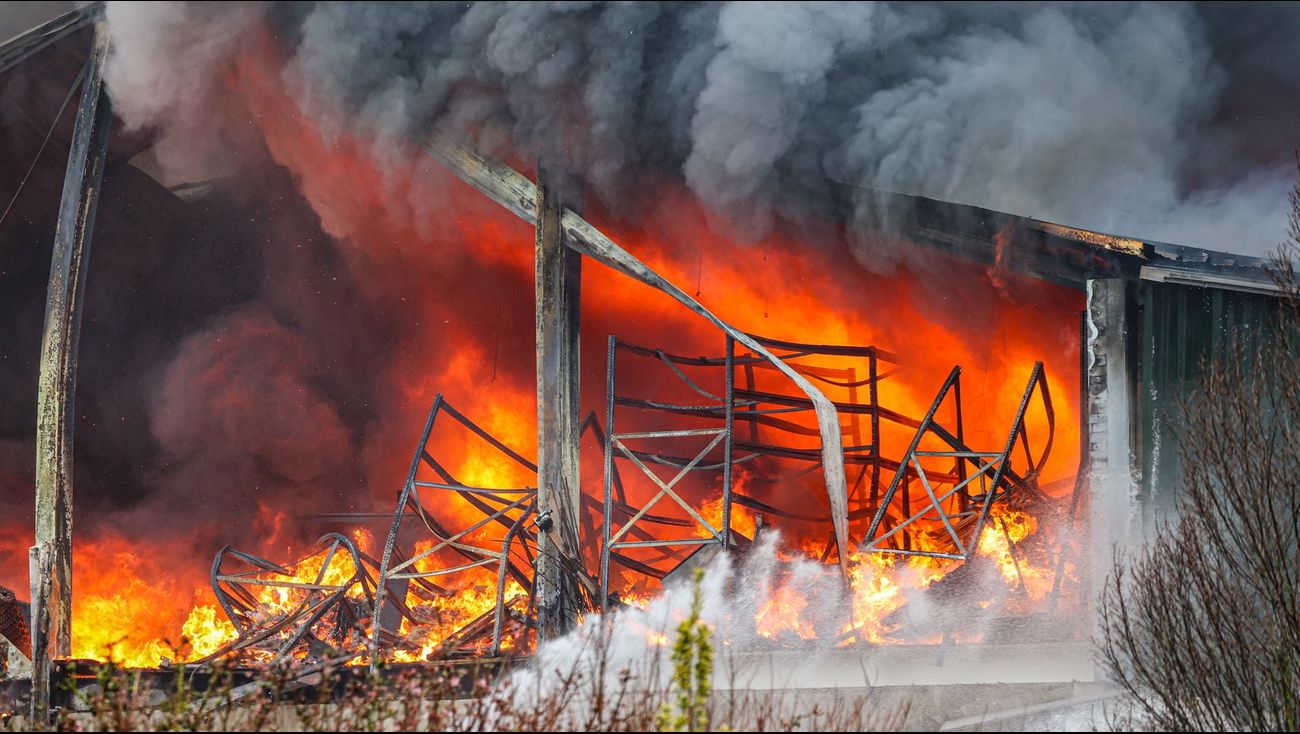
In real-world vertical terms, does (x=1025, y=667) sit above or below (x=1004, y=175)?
below

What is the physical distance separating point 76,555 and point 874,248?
11.2 m

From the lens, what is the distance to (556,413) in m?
12.0

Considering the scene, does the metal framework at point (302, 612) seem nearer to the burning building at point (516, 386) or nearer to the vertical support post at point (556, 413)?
the burning building at point (516, 386)

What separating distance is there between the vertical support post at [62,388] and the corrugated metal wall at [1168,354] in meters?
10.7

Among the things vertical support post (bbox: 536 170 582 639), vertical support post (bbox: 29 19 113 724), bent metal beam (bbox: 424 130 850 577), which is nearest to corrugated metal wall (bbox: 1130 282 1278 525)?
bent metal beam (bbox: 424 130 850 577)

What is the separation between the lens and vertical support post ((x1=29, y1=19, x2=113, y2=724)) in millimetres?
11081

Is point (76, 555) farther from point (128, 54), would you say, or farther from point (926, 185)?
point (926, 185)

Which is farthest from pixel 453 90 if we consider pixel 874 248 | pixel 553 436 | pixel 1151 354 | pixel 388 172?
pixel 1151 354

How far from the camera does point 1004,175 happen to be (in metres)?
12.8

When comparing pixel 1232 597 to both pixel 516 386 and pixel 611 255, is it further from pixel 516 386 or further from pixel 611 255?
pixel 516 386

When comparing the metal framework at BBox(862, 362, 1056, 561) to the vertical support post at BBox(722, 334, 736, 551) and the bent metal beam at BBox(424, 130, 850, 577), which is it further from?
the vertical support post at BBox(722, 334, 736, 551)

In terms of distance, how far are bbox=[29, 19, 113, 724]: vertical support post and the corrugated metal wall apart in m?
10.7

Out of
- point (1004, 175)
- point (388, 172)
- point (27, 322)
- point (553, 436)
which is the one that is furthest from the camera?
point (27, 322)

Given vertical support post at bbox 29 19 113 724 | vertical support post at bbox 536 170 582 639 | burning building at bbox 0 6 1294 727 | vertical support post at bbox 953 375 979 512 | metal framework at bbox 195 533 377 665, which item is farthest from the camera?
vertical support post at bbox 953 375 979 512
